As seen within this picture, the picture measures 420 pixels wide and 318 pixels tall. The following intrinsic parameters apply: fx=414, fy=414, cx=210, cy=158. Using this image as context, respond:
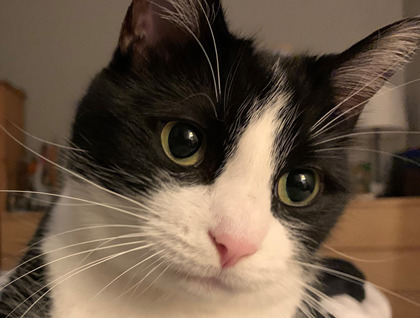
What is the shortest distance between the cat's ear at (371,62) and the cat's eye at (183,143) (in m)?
0.26

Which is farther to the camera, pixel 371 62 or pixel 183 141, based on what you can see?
pixel 371 62

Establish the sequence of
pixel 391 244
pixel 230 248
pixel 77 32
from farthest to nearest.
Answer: pixel 77 32
pixel 391 244
pixel 230 248

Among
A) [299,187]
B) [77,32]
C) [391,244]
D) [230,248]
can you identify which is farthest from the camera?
[77,32]

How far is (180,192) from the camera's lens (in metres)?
0.54

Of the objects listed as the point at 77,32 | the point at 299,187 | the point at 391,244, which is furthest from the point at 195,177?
the point at 77,32

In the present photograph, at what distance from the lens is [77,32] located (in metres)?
2.46

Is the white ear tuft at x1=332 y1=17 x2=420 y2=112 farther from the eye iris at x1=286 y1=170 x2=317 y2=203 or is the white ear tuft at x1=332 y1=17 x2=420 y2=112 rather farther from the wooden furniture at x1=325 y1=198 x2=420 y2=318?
the wooden furniture at x1=325 y1=198 x2=420 y2=318

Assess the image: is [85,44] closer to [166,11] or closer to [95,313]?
[166,11]

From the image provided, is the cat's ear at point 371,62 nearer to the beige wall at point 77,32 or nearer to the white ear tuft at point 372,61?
the white ear tuft at point 372,61

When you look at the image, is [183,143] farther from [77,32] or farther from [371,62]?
[77,32]

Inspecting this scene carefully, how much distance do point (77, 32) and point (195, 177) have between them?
2.19 m

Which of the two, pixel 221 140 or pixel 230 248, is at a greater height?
pixel 221 140

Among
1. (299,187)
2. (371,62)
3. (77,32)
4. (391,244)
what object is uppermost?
(77,32)

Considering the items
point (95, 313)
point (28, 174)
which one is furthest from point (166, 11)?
point (28, 174)
